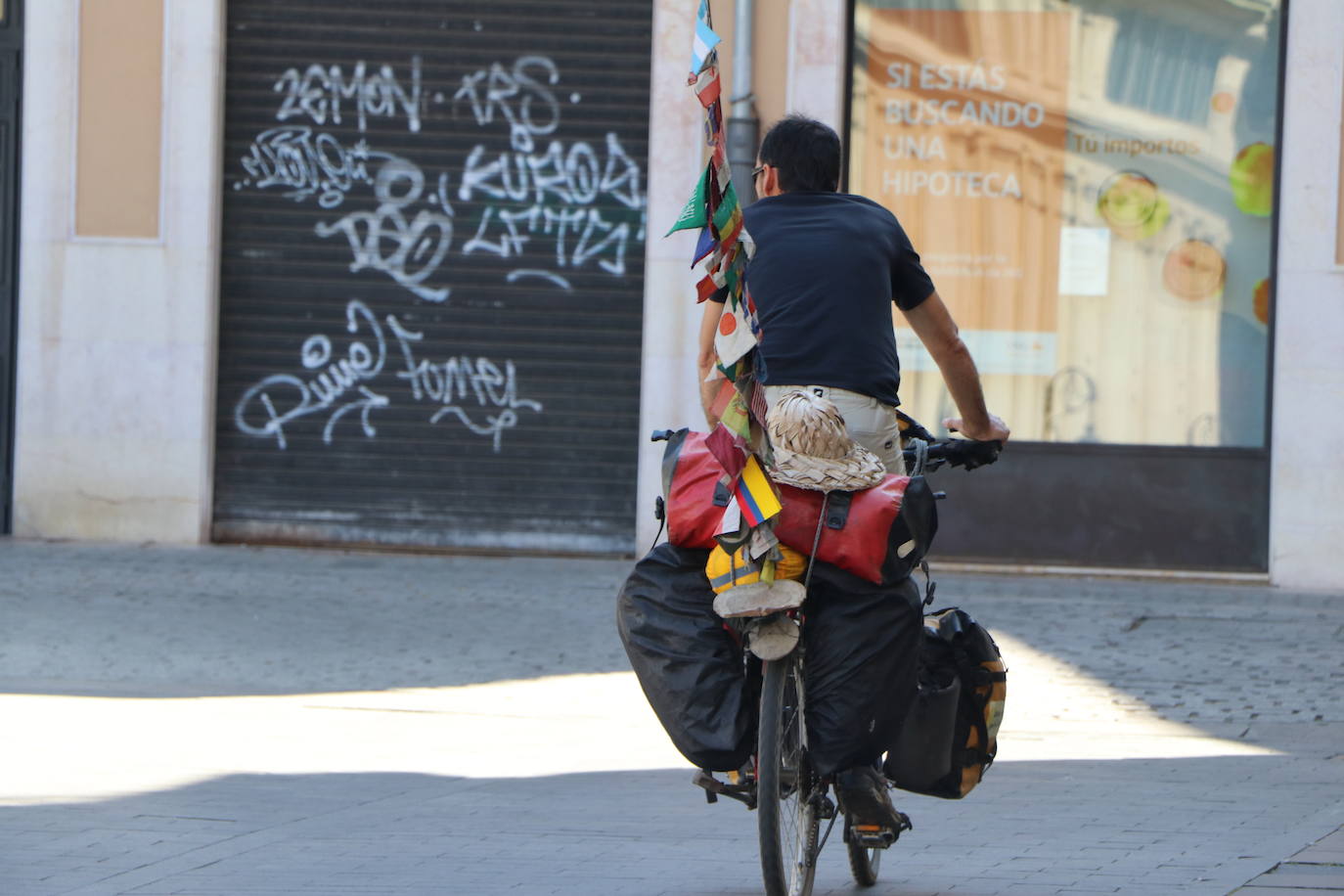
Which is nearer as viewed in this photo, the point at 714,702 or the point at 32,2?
the point at 714,702

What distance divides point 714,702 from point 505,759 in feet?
8.52

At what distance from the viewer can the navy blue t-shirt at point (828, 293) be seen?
4730 mm

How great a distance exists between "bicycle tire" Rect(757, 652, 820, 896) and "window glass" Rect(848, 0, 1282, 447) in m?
7.86

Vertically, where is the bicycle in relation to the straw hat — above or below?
below

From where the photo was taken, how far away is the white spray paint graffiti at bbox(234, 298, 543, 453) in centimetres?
1240

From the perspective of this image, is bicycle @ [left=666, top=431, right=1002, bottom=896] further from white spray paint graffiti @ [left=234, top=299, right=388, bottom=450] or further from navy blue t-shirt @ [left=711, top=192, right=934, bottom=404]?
white spray paint graffiti @ [left=234, top=299, right=388, bottom=450]

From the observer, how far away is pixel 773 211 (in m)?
4.85

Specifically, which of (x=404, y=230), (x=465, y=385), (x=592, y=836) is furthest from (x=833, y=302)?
(x=404, y=230)

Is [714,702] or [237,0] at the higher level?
[237,0]

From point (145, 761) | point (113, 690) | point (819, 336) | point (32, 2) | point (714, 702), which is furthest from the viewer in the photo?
point (32, 2)

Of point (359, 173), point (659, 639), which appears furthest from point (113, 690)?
point (359, 173)

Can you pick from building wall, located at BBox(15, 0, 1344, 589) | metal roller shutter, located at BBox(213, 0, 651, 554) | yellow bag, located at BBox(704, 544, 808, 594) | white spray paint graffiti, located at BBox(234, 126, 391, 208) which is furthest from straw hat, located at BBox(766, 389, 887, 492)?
white spray paint graffiti, located at BBox(234, 126, 391, 208)

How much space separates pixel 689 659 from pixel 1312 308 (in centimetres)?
810

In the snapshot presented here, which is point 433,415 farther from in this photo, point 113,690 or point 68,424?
point 113,690
